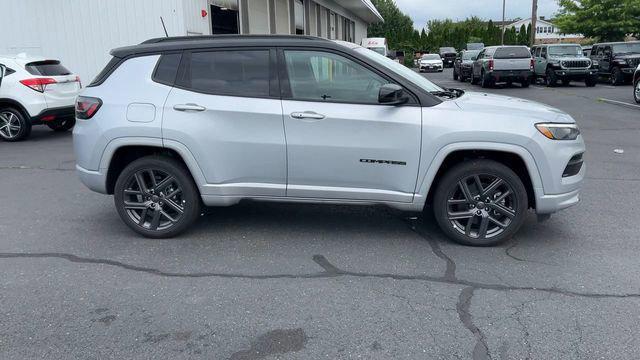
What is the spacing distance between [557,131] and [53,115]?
32.9 feet

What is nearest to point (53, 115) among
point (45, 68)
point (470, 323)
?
point (45, 68)

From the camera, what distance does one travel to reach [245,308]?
3.79 m

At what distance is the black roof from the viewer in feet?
16.2

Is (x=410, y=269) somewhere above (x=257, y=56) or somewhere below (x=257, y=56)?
below

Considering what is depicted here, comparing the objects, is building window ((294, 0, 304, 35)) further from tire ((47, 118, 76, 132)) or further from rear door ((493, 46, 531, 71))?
tire ((47, 118, 76, 132))

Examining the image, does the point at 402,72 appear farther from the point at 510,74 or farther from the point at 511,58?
the point at 511,58

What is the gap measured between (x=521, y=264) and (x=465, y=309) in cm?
104

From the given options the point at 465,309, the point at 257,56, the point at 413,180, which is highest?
the point at 257,56

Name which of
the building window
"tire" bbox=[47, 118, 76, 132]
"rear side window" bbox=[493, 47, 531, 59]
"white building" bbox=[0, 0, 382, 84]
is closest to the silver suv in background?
"rear side window" bbox=[493, 47, 531, 59]

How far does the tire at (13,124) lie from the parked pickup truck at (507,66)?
58.9 ft

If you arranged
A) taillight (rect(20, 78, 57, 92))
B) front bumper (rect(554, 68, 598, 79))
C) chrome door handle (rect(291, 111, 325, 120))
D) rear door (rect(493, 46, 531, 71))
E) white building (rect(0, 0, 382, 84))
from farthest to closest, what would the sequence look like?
front bumper (rect(554, 68, 598, 79)) < rear door (rect(493, 46, 531, 71)) < white building (rect(0, 0, 382, 84)) < taillight (rect(20, 78, 57, 92)) < chrome door handle (rect(291, 111, 325, 120))

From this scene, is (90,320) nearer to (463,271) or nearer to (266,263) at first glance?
(266,263)

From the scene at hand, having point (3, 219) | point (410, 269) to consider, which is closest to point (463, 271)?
point (410, 269)

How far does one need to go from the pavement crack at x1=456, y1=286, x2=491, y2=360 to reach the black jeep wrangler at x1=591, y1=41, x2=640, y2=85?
2275 centimetres
